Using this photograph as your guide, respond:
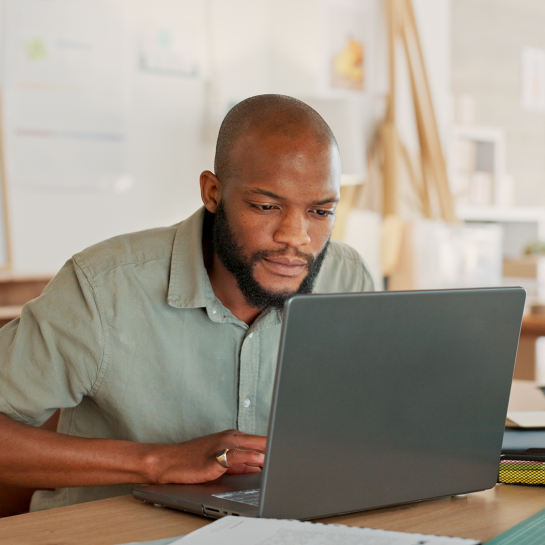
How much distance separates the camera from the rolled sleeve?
3.57ft

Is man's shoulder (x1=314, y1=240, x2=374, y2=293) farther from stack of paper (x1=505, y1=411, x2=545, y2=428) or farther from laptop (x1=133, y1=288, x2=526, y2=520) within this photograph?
laptop (x1=133, y1=288, x2=526, y2=520)

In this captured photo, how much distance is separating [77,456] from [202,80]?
92.5 inches

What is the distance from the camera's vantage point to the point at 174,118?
9.97 feet

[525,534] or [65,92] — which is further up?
[65,92]

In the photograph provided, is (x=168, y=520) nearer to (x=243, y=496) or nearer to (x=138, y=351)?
(x=243, y=496)

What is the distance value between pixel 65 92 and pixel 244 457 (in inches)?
84.2

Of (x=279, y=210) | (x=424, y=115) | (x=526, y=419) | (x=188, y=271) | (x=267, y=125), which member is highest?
(x=424, y=115)

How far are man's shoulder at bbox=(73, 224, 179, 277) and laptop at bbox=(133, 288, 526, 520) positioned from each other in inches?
15.9

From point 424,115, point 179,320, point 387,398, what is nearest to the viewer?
point 387,398

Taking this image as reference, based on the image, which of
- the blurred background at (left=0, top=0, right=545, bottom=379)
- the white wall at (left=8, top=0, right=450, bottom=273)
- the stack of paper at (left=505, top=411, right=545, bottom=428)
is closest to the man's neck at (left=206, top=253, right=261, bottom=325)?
the stack of paper at (left=505, top=411, right=545, bottom=428)

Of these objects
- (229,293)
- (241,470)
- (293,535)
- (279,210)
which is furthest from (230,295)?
(293,535)

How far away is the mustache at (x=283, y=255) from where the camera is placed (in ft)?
3.69

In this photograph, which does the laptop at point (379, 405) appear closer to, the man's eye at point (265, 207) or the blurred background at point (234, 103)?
the man's eye at point (265, 207)

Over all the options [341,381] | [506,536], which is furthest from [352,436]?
[506,536]
